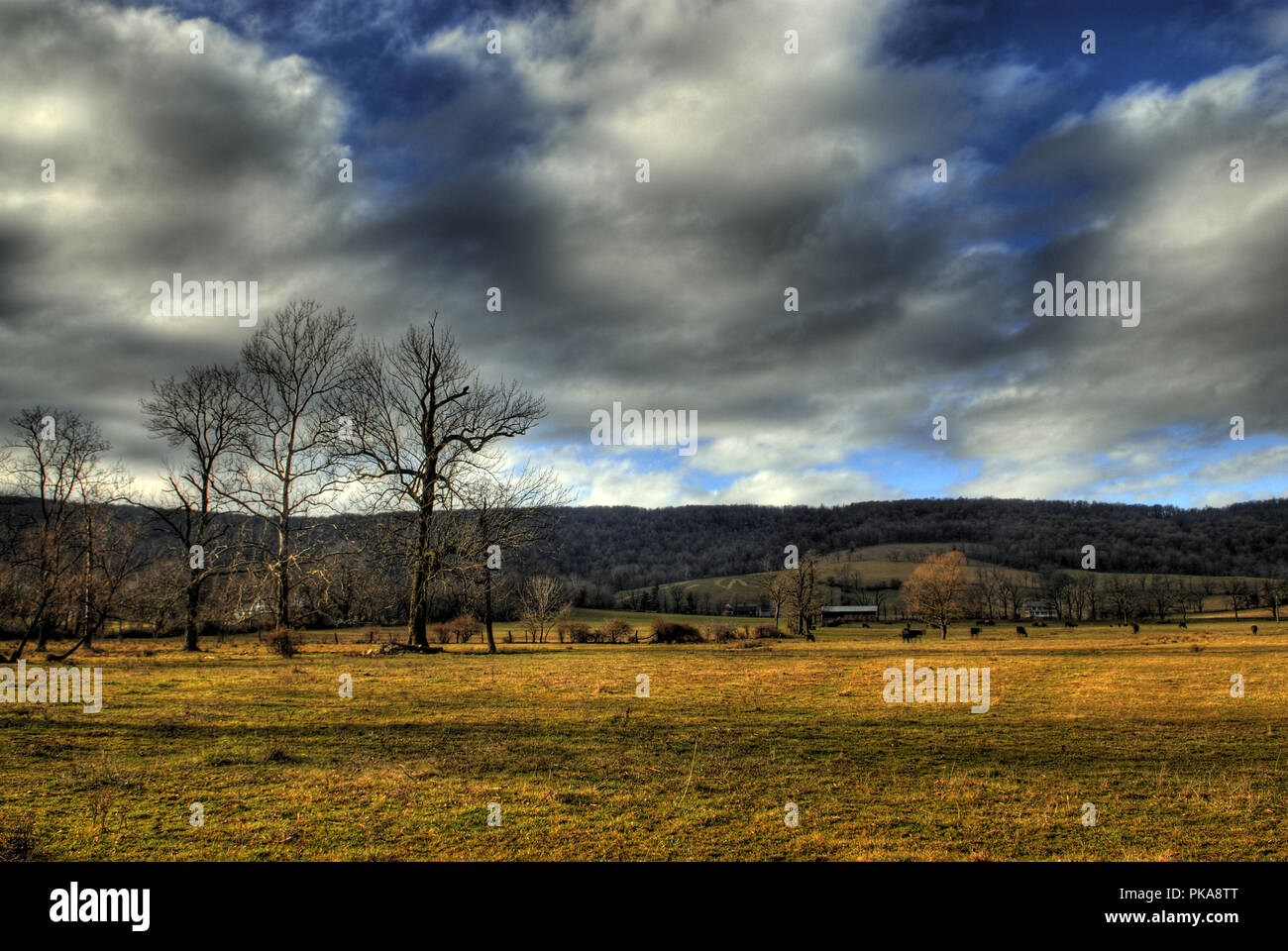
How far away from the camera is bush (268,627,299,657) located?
29281mm

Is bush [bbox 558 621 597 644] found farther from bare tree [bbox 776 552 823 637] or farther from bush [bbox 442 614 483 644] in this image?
bare tree [bbox 776 552 823 637]

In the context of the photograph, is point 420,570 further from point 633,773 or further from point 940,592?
point 940,592

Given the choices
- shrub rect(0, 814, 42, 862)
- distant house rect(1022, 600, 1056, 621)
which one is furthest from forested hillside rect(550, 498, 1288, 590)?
shrub rect(0, 814, 42, 862)

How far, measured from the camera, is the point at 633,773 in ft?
32.3

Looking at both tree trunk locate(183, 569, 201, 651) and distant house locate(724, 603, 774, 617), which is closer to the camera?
tree trunk locate(183, 569, 201, 651)

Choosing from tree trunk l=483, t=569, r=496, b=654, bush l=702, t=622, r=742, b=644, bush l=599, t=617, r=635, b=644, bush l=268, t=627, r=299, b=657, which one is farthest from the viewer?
bush l=702, t=622, r=742, b=644

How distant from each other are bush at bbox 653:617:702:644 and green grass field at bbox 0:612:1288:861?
2993cm

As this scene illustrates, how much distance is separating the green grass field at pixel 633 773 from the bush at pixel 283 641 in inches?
374

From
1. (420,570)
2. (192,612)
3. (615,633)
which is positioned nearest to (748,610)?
(615,633)

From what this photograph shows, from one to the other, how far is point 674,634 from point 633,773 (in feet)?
133

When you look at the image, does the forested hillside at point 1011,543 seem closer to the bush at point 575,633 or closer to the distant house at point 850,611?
the distant house at point 850,611
